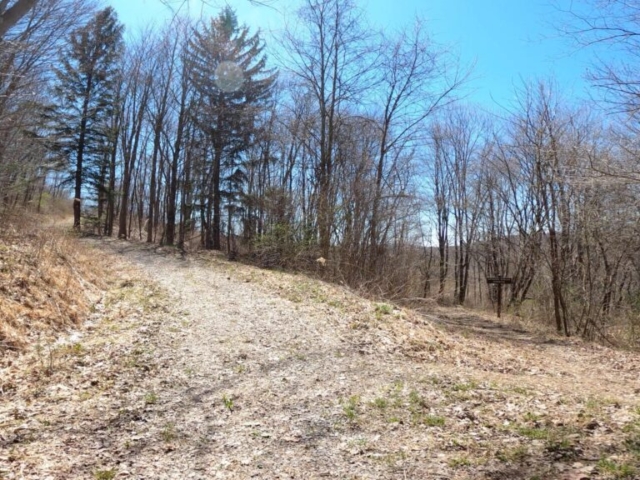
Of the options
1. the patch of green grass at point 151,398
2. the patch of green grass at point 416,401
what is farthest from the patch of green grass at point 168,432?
the patch of green grass at point 416,401

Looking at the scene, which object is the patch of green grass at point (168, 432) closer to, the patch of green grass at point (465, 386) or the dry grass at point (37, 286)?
the dry grass at point (37, 286)

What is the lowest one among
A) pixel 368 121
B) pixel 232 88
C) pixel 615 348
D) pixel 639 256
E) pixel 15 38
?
pixel 615 348

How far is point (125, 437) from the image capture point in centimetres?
376

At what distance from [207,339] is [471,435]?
4.43 m

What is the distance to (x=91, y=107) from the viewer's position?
918 inches

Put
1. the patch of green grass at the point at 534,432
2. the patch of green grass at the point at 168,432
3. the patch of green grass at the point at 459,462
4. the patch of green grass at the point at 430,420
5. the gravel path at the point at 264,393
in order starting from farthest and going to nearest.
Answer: the patch of green grass at the point at 430,420 → the patch of green grass at the point at 168,432 → the patch of green grass at the point at 534,432 → the gravel path at the point at 264,393 → the patch of green grass at the point at 459,462

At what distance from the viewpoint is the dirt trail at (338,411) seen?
3.31m

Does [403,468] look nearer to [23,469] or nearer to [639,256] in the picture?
[23,469]

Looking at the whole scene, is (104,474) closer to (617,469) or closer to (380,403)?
(380,403)

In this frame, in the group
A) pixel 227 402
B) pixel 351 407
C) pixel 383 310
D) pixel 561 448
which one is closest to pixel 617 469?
pixel 561 448

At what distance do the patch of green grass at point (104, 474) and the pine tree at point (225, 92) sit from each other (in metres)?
20.4

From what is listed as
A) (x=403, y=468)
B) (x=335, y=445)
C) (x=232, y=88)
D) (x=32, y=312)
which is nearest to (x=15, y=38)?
(x=32, y=312)

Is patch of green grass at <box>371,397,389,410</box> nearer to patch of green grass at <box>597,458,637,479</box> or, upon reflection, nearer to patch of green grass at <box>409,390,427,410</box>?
patch of green grass at <box>409,390,427,410</box>

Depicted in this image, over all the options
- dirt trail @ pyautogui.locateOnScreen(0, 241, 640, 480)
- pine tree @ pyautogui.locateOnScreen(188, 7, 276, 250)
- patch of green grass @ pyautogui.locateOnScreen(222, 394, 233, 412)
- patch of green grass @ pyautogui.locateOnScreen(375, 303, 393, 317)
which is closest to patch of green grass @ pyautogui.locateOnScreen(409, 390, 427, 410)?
dirt trail @ pyautogui.locateOnScreen(0, 241, 640, 480)
